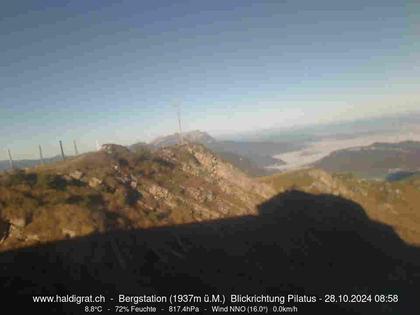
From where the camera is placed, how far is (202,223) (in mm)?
127500

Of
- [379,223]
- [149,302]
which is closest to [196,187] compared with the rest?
[149,302]

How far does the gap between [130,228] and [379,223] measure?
6134 inches

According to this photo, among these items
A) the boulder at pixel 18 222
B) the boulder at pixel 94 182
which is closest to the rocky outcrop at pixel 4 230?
the boulder at pixel 18 222

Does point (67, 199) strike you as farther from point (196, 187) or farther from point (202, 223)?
point (196, 187)

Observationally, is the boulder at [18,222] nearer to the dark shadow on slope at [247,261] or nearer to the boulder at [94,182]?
the dark shadow on slope at [247,261]

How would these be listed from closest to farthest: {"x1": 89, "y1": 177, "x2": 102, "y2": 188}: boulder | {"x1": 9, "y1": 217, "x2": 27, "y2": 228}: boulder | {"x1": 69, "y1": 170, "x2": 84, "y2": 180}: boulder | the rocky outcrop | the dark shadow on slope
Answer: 1. the dark shadow on slope
2. the rocky outcrop
3. {"x1": 9, "y1": 217, "x2": 27, "y2": 228}: boulder
4. {"x1": 89, "y1": 177, "x2": 102, "y2": 188}: boulder
5. {"x1": 69, "y1": 170, "x2": 84, "y2": 180}: boulder

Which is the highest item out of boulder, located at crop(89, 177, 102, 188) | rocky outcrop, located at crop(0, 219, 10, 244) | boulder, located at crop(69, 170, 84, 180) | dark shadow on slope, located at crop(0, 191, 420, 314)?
boulder, located at crop(69, 170, 84, 180)

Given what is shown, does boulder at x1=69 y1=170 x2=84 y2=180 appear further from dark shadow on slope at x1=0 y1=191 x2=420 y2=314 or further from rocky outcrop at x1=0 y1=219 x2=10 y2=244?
rocky outcrop at x1=0 y1=219 x2=10 y2=244

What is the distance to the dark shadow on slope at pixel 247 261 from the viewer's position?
261ft

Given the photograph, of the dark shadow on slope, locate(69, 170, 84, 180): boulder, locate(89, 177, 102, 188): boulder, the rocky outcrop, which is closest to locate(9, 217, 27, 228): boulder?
the rocky outcrop

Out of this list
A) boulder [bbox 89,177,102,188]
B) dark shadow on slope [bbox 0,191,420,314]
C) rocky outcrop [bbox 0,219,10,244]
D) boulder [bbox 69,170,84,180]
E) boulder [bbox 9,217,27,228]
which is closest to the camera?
dark shadow on slope [bbox 0,191,420,314]

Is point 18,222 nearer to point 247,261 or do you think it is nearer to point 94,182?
point 94,182

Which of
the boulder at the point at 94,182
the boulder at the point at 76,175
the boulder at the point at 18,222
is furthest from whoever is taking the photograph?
the boulder at the point at 76,175

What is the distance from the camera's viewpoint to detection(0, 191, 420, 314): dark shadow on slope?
79.6 m
